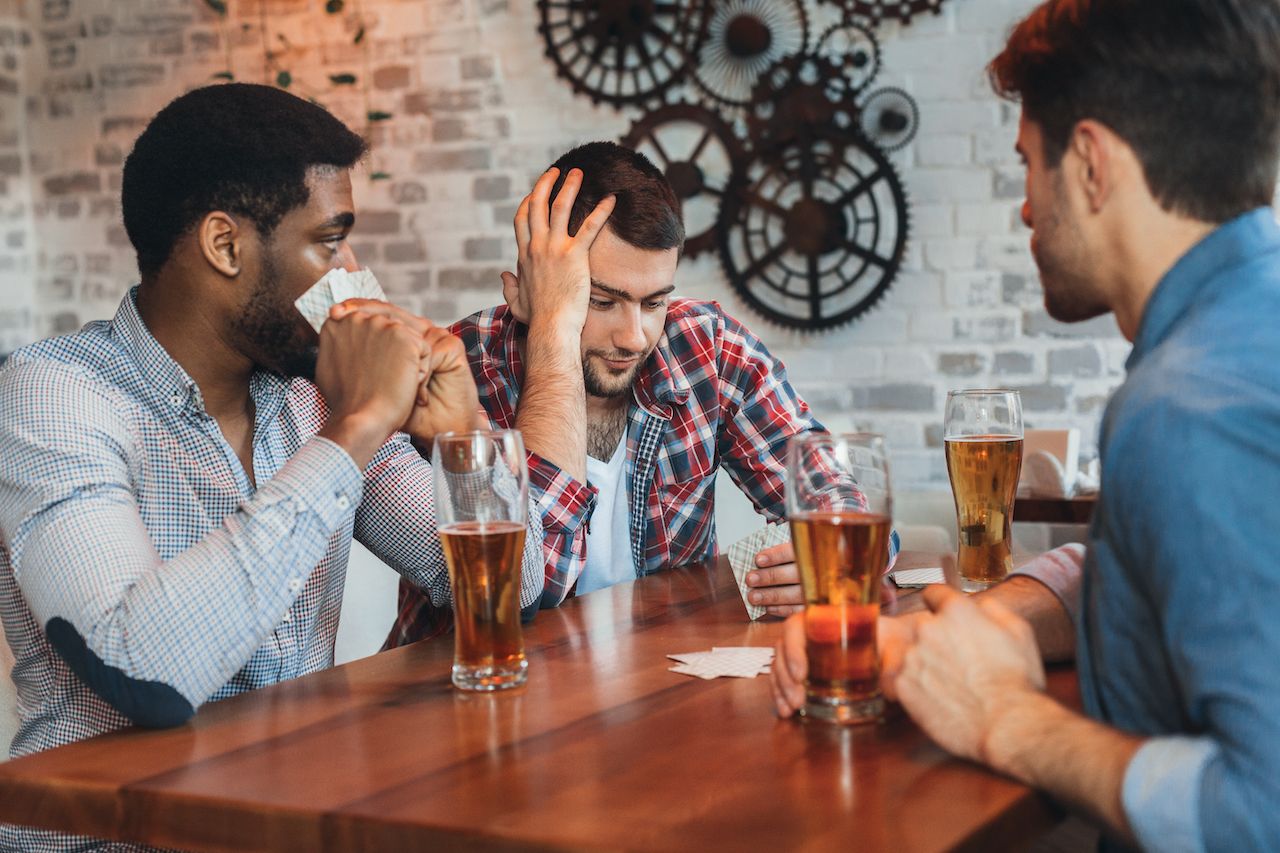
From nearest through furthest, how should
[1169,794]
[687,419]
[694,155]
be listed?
[1169,794], [687,419], [694,155]

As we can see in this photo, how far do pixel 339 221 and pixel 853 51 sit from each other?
2.50 m

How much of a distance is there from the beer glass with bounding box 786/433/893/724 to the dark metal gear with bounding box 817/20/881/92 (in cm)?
287

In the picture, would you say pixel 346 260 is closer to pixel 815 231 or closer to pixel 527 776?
pixel 527 776

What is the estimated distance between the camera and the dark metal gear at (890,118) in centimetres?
370

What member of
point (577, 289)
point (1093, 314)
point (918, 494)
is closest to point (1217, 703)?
point (1093, 314)

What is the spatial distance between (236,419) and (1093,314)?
1.03 m

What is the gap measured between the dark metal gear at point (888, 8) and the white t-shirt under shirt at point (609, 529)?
2015mm

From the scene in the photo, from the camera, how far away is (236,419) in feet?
5.30

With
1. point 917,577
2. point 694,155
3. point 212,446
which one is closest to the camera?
point 212,446

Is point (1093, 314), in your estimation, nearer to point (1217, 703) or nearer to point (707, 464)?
point (1217, 703)

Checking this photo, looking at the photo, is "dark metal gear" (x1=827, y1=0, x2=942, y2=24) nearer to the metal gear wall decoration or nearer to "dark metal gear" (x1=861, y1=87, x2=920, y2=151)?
the metal gear wall decoration

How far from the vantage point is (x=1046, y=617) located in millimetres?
1218

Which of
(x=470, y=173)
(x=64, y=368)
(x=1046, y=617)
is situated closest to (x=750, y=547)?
(x=1046, y=617)

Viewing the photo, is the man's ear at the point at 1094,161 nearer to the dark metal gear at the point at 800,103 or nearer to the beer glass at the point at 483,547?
the beer glass at the point at 483,547
